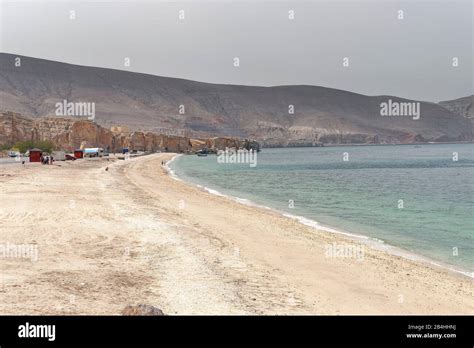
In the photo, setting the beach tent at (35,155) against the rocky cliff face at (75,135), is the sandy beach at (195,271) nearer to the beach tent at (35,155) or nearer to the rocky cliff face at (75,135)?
the beach tent at (35,155)

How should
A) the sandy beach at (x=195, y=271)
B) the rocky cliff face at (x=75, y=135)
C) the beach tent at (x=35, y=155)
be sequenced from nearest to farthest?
the sandy beach at (x=195, y=271) → the beach tent at (x=35, y=155) → the rocky cliff face at (x=75, y=135)

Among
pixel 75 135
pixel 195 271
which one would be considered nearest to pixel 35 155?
Result: pixel 75 135

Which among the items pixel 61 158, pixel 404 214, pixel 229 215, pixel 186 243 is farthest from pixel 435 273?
pixel 61 158

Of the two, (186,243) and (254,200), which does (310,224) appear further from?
(254,200)

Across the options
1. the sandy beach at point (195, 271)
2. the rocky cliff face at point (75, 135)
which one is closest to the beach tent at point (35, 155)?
the rocky cliff face at point (75, 135)

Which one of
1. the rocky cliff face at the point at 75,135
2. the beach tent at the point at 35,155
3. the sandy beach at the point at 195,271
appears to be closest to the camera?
the sandy beach at the point at 195,271

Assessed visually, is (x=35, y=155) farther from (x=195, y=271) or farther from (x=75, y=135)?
(x=195, y=271)

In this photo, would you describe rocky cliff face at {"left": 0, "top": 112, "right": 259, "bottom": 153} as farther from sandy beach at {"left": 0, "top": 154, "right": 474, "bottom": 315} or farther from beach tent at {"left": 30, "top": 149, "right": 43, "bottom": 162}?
sandy beach at {"left": 0, "top": 154, "right": 474, "bottom": 315}
